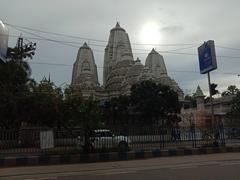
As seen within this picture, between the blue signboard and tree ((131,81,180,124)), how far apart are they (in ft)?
73.4

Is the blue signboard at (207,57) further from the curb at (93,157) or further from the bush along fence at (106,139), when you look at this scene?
the curb at (93,157)

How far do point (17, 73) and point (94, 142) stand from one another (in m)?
19.1

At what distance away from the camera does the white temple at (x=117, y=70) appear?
75.9 metres

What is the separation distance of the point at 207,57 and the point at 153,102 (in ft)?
77.0

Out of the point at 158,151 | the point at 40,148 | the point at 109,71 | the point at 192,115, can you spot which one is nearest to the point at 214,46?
the point at 158,151

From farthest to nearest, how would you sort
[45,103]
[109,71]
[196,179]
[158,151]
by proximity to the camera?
→ [109,71], [45,103], [158,151], [196,179]

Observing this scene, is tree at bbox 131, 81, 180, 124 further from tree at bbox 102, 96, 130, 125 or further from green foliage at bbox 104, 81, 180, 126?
tree at bbox 102, 96, 130, 125

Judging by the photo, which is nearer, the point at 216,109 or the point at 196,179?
the point at 196,179

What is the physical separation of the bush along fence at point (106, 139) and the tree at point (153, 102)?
2391 cm

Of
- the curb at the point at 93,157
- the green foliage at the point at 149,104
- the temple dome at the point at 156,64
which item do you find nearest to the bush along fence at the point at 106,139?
the curb at the point at 93,157

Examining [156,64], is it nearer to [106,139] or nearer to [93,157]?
[106,139]

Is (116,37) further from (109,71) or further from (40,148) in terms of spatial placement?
(40,148)

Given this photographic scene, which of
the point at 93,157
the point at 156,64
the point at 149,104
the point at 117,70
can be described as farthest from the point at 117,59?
the point at 93,157

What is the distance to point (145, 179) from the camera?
33.9ft
